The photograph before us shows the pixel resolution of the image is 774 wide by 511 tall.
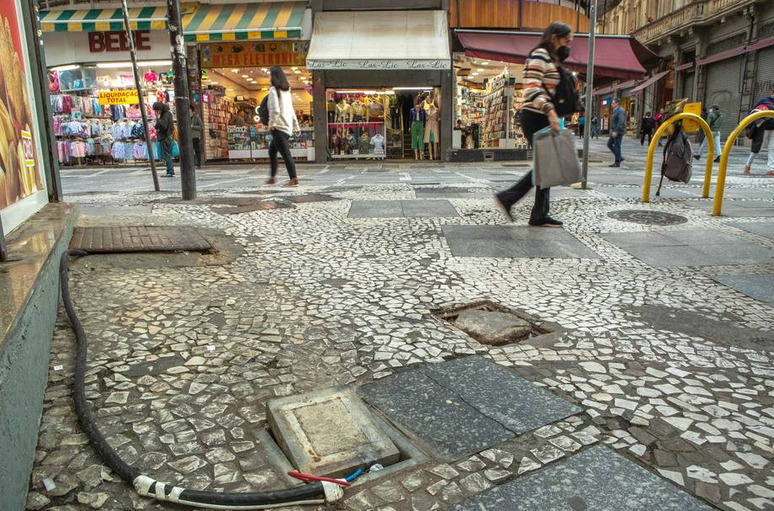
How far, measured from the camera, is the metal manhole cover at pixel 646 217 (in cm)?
600

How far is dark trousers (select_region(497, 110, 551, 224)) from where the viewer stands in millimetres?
5387

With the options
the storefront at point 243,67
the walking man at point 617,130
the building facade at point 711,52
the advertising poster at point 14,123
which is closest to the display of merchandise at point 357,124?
the storefront at point 243,67

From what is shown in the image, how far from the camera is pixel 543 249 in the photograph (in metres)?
4.84

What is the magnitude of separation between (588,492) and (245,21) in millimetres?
18019

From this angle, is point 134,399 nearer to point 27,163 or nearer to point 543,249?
point 27,163

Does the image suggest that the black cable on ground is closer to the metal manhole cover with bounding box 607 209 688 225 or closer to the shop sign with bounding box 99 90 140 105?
the metal manhole cover with bounding box 607 209 688 225

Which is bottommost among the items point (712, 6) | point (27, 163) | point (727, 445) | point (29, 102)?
point (727, 445)

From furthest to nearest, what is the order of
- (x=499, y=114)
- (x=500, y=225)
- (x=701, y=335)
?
(x=499, y=114)
(x=500, y=225)
(x=701, y=335)

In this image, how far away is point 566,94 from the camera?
531cm

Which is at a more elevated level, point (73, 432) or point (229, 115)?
point (229, 115)

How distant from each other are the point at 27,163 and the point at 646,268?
4.65 metres

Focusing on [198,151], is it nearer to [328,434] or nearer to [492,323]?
[492,323]

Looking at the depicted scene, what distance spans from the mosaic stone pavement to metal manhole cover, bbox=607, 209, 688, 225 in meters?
0.97

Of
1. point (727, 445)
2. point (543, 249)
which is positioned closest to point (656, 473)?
point (727, 445)
